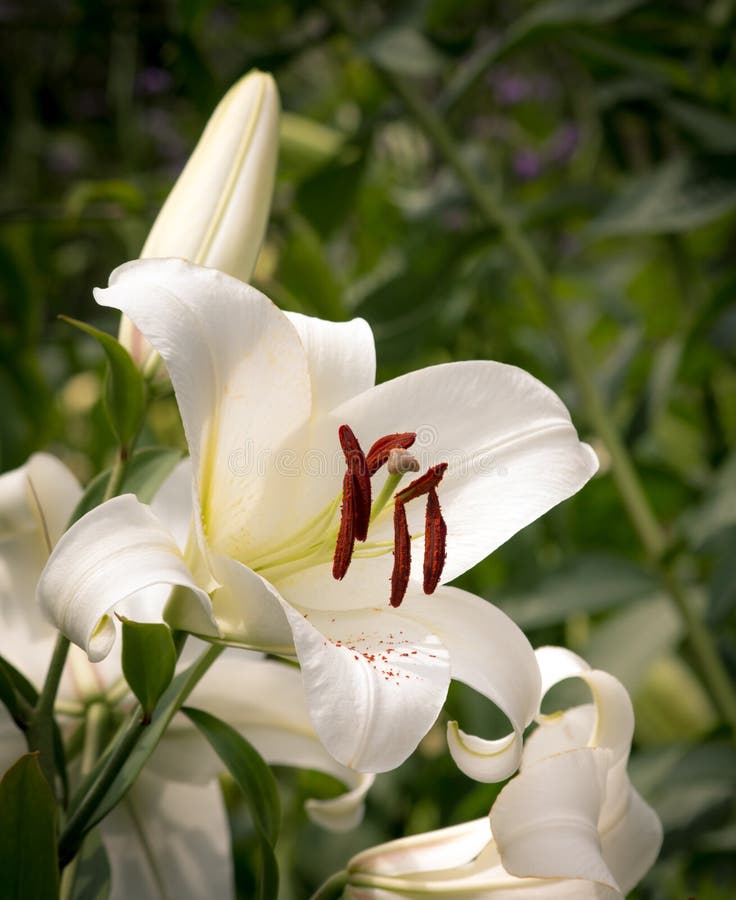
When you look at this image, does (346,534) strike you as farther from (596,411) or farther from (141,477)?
(596,411)

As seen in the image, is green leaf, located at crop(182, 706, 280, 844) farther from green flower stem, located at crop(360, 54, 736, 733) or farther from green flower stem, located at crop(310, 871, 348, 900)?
green flower stem, located at crop(360, 54, 736, 733)

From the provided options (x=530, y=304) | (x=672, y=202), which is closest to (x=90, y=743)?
(x=672, y=202)

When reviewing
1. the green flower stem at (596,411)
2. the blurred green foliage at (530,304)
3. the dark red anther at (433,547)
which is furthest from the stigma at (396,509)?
the green flower stem at (596,411)

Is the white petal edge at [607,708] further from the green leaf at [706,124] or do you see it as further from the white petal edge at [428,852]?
the green leaf at [706,124]

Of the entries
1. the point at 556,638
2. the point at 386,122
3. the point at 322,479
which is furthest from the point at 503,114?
the point at 322,479

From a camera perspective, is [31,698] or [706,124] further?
[706,124]

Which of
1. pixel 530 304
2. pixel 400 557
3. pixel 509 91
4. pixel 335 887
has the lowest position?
pixel 530 304

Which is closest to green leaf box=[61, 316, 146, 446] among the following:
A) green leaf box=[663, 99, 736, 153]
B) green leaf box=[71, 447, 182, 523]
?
green leaf box=[71, 447, 182, 523]
